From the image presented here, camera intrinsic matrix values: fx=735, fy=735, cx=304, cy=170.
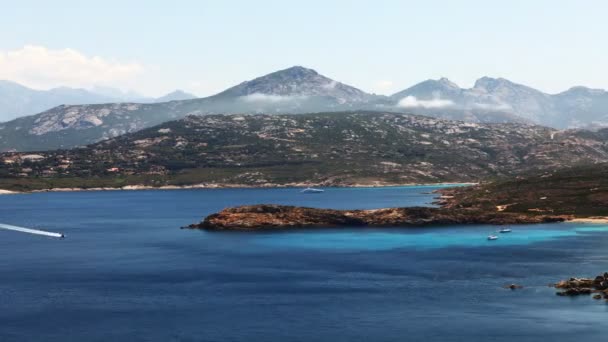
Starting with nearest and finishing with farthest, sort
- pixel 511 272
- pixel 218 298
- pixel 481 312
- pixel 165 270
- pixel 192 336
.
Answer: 1. pixel 192 336
2. pixel 481 312
3. pixel 218 298
4. pixel 511 272
5. pixel 165 270

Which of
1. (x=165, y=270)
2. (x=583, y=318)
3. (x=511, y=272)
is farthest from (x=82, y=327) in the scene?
(x=511, y=272)

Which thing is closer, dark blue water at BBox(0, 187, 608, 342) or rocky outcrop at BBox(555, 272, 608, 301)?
dark blue water at BBox(0, 187, 608, 342)

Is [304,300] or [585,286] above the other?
[585,286]

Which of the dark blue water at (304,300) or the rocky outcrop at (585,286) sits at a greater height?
the rocky outcrop at (585,286)

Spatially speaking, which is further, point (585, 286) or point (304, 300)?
point (585, 286)

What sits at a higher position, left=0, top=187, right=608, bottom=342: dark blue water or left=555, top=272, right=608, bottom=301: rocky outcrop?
left=555, top=272, right=608, bottom=301: rocky outcrop

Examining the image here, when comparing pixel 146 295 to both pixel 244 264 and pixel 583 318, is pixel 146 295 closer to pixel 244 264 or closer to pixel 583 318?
pixel 244 264

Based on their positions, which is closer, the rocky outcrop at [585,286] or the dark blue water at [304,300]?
the dark blue water at [304,300]

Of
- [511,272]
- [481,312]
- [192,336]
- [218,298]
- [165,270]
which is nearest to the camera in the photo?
[192,336]
